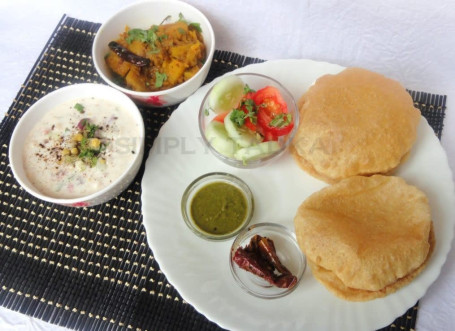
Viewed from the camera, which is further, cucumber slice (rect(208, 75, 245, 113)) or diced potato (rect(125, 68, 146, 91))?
diced potato (rect(125, 68, 146, 91))

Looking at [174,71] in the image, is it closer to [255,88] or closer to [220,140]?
[255,88]

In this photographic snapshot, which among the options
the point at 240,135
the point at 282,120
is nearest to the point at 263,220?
the point at 240,135

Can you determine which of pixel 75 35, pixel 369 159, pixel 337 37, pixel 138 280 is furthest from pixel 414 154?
pixel 75 35

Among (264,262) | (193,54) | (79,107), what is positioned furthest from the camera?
(193,54)

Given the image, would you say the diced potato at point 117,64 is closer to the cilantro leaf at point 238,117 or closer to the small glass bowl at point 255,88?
the small glass bowl at point 255,88

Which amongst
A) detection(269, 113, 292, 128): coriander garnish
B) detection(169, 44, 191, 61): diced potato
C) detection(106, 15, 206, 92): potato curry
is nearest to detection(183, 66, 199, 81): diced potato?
detection(106, 15, 206, 92): potato curry

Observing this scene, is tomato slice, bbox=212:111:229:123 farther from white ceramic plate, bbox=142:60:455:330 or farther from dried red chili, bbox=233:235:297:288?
dried red chili, bbox=233:235:297:288
